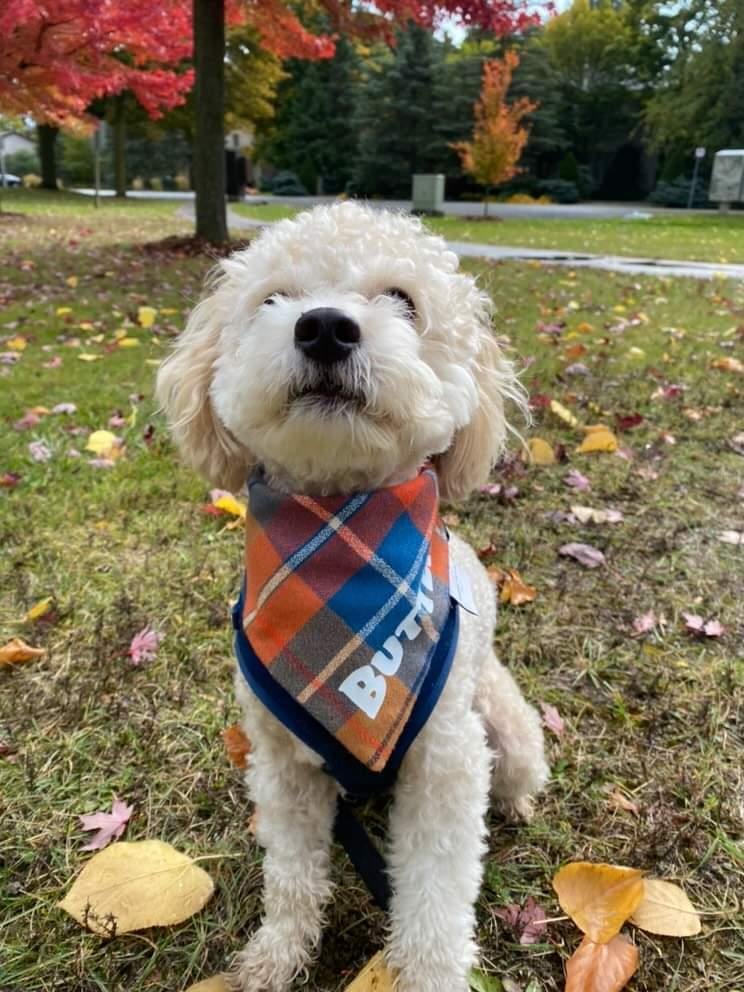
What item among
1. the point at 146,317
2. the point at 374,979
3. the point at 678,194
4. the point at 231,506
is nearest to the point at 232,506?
the point at 231,506

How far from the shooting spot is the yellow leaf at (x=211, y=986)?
1.71 m

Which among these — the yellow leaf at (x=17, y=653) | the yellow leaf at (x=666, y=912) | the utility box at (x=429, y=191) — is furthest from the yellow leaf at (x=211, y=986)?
the utility box at (x=429, y=191)

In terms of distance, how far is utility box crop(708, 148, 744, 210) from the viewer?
105 feet

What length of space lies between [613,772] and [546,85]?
152 feet

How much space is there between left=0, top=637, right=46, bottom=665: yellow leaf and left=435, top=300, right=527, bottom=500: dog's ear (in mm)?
1579

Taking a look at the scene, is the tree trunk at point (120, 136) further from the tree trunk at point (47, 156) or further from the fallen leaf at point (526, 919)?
the fallen leaf at point (526, 919)

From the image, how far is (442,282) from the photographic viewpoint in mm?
1861

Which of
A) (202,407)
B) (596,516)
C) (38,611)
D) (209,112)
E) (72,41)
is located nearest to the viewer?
(202,407)

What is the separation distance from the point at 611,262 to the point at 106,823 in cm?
1294

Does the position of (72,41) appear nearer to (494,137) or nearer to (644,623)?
(644,623)

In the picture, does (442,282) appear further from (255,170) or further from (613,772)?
(255,170)

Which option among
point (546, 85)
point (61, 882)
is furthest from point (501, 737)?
point (546, 85)

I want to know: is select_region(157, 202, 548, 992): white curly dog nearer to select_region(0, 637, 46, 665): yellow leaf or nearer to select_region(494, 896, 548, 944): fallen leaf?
select_region(494, 896, 548, 944): fallen leaf

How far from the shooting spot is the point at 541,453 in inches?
165
